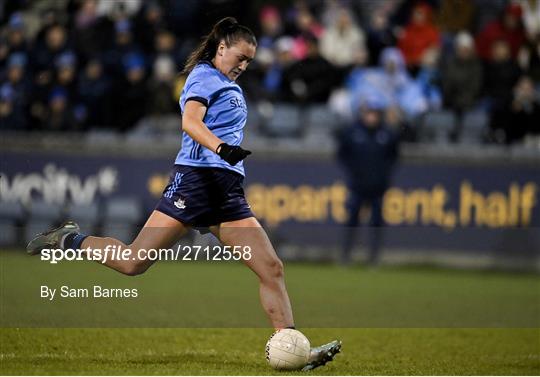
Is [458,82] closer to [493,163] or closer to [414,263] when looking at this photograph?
[493,163]

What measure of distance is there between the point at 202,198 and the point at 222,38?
111 centimetres

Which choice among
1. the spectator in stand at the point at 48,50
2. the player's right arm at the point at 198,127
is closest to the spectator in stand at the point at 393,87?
the spectator in stand at the point at 48,50

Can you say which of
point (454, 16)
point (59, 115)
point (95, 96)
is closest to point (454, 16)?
point (454, 16)

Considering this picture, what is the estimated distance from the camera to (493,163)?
1764cm

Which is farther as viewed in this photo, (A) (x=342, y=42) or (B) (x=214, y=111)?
(A) (x=342, y=42)

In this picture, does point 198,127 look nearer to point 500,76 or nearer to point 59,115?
point 59,115

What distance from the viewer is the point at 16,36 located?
18.4 metres

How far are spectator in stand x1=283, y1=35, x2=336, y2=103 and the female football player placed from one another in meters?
10.4

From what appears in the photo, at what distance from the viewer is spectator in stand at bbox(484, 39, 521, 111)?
18.3m

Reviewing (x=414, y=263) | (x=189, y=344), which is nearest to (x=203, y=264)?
(x=414, y=263)

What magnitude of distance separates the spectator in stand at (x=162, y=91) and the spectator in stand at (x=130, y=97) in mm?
115

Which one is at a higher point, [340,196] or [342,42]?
[342,42]

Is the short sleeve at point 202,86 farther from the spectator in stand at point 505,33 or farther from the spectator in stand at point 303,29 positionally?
the spectator in stand at point 505,33

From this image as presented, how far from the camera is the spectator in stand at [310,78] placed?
1833cm
